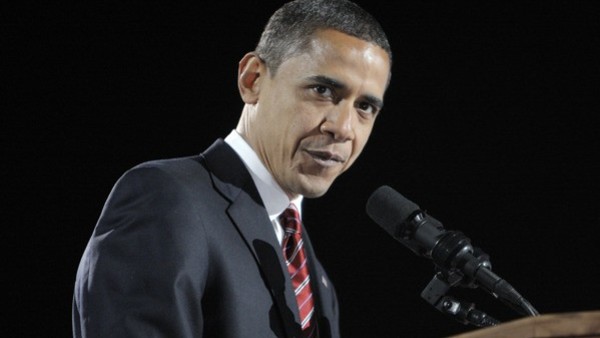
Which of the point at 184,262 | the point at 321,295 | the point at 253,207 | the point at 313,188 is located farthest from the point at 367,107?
the point at 184,262

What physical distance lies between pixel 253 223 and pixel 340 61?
1.42 ft

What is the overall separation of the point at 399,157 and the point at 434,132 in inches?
7.8

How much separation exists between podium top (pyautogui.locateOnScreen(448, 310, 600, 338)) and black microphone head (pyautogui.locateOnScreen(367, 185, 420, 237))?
0.80 metres

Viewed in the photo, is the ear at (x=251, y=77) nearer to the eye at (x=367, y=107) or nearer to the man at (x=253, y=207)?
the man at (x=253, y=207)

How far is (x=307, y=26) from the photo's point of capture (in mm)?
1877

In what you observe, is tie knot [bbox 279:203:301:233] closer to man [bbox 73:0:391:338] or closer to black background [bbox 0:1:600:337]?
man [bbox 73:0:391:338]

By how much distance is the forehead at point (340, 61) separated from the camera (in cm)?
180

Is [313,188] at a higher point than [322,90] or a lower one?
lower

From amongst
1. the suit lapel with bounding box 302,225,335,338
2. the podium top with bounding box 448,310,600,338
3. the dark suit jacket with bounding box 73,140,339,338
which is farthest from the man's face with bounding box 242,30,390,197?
the podium top with bounding box 448,310,600,338

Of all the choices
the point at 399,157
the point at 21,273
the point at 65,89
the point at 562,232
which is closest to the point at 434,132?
the point at 399,157

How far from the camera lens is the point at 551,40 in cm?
335

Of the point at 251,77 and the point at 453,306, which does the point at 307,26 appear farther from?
the point at 453,306

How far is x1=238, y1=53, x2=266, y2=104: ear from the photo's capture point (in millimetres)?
1932

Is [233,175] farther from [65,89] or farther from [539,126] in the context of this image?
[539,126]
